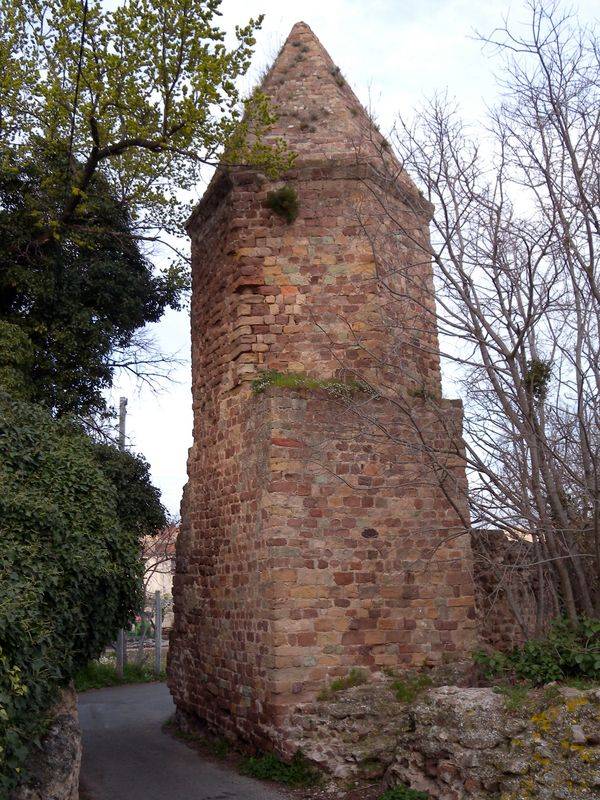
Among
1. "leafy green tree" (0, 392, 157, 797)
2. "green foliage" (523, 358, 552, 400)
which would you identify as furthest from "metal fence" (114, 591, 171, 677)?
"green foliage" (523, 358, 552, 400)

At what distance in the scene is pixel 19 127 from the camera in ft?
38.4

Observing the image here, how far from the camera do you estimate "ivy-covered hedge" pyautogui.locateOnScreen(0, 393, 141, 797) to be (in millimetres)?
5926

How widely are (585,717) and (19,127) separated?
35.2ft

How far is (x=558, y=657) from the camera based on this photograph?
6.80m

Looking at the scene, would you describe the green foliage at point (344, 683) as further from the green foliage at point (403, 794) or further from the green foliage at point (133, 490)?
the green foliage at point (133, 490)

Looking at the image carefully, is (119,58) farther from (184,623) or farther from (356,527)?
(184,623)

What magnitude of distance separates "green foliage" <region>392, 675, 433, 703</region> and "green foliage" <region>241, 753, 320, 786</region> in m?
1.16

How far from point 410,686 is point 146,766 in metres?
3.41

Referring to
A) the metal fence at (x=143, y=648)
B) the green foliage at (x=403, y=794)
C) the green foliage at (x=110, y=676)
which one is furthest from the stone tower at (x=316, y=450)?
the green foliage at (x=110, y=676)

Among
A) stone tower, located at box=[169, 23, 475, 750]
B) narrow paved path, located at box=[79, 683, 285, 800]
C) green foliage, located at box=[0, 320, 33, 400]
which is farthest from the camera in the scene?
green foliage, located at box=[0, 320, 33, 400]

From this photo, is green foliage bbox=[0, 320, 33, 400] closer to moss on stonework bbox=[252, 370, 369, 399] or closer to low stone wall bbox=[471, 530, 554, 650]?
moss on stonework bbox=[252, 370, 369, 399]

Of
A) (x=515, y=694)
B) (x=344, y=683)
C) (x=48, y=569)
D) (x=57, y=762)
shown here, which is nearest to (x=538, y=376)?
(x=515, y=694)

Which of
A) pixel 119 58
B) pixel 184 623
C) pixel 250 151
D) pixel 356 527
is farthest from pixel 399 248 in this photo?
pixel 184 623

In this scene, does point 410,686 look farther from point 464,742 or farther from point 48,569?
point 48,569
